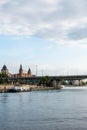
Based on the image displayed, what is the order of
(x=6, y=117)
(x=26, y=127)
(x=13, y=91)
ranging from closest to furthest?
(x=26, y=127) < (x=6, y=117) < (x=13, y=91)

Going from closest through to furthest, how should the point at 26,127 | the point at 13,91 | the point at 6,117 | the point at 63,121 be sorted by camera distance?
the point at 26,127 < the point at 63,121 < the point at 6,117 < the point at 13,91

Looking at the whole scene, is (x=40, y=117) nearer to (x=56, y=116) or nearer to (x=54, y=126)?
(x=56, y=116)

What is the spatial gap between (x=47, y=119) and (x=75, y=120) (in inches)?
149

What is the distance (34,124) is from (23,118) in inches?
221

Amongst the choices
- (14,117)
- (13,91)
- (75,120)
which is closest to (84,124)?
(75,120)

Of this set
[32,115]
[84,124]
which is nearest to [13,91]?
[32,115]

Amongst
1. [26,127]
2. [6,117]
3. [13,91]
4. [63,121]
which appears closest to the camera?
[26,127]

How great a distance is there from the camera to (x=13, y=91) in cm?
16388

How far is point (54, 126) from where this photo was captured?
4625 cm

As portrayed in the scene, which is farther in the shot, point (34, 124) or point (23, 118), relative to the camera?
point (23, 118)

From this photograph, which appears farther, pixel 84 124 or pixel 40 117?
pixel 40 117

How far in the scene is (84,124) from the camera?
158 ft

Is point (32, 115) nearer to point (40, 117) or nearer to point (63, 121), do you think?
point (40, 117)

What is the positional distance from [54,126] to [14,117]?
397 inches
